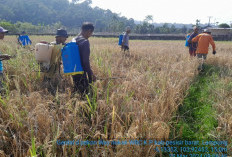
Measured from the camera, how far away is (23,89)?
2.88 meters

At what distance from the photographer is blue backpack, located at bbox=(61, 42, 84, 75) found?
239 cm

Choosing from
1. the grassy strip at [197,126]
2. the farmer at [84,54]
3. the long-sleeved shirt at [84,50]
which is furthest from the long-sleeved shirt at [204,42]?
the long-sleeved shirt at [84,50]

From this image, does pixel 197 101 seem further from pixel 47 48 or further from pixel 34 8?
pixel 34 8

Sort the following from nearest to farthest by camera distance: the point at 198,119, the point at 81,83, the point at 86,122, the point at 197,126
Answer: the point at 86,122, the point at 197,126, the point at 198,119, the point at 81,83

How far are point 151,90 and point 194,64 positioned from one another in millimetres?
2918

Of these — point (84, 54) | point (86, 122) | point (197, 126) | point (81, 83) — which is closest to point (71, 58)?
point (84, 54)

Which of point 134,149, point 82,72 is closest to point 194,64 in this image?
point 82,72

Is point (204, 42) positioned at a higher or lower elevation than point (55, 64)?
higher

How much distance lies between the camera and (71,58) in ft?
7.88

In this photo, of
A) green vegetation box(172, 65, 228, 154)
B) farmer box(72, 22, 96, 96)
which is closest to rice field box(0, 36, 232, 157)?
green vegetation box(172, 65, 228, 154)

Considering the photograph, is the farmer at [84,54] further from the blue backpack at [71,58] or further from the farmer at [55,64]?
the farmer at [55,64]

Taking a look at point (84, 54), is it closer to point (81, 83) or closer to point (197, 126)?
point (81, 83)

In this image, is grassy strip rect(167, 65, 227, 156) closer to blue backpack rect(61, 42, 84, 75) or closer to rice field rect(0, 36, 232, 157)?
rice field rect(0, 36, 232, 157)

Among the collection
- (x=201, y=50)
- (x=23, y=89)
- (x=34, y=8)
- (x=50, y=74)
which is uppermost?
(x=34, y=8)
